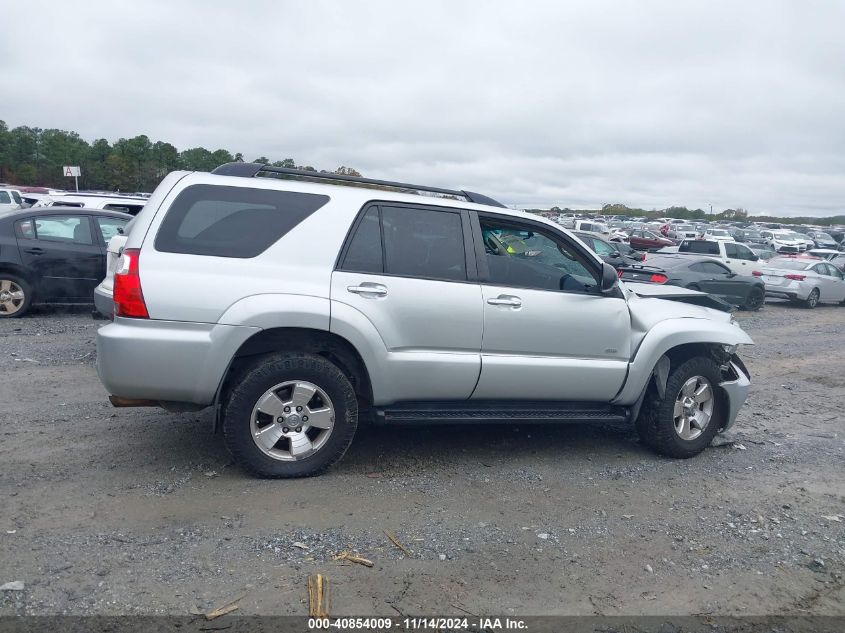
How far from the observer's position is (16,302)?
1030 centimetres

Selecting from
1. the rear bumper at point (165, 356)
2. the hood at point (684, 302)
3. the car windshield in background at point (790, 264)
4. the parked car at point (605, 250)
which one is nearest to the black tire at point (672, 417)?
the hood at point (684, 302)

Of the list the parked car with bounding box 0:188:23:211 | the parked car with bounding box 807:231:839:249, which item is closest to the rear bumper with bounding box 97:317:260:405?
the parked car with bounding box 0:188:23:211

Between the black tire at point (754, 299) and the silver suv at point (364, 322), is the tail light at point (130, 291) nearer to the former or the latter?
the silver suv at point (364, 322)

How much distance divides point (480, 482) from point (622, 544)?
3.72 ft

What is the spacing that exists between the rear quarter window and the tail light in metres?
0.19

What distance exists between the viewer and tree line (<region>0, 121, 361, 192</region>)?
87.2ft

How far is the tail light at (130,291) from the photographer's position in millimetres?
4492

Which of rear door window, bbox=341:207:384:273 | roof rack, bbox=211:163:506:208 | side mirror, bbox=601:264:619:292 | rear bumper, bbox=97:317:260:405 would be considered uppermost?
roof rack, bbox=211:163:506:208

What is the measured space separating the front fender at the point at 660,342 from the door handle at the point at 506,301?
1.07 metres

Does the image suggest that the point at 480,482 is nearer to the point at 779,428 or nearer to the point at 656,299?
the point at 656,299

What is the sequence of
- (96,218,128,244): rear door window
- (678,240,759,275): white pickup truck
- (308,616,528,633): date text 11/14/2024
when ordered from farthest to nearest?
(678,240,759,275): white pickup truck → (96,218,128,244): rear door window → (308,616,528,633): date text 11/14/2024

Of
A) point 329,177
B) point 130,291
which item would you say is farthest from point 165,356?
point 329,177

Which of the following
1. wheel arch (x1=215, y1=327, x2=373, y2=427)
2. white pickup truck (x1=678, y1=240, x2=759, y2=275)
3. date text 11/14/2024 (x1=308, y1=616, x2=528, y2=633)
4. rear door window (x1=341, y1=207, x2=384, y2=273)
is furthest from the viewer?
white pickup truck (x1=678, y1=240, x2=759, y2=275)

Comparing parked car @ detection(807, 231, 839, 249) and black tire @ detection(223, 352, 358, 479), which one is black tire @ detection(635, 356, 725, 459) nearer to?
black tire @ detection(223, 352, 358, 479)
